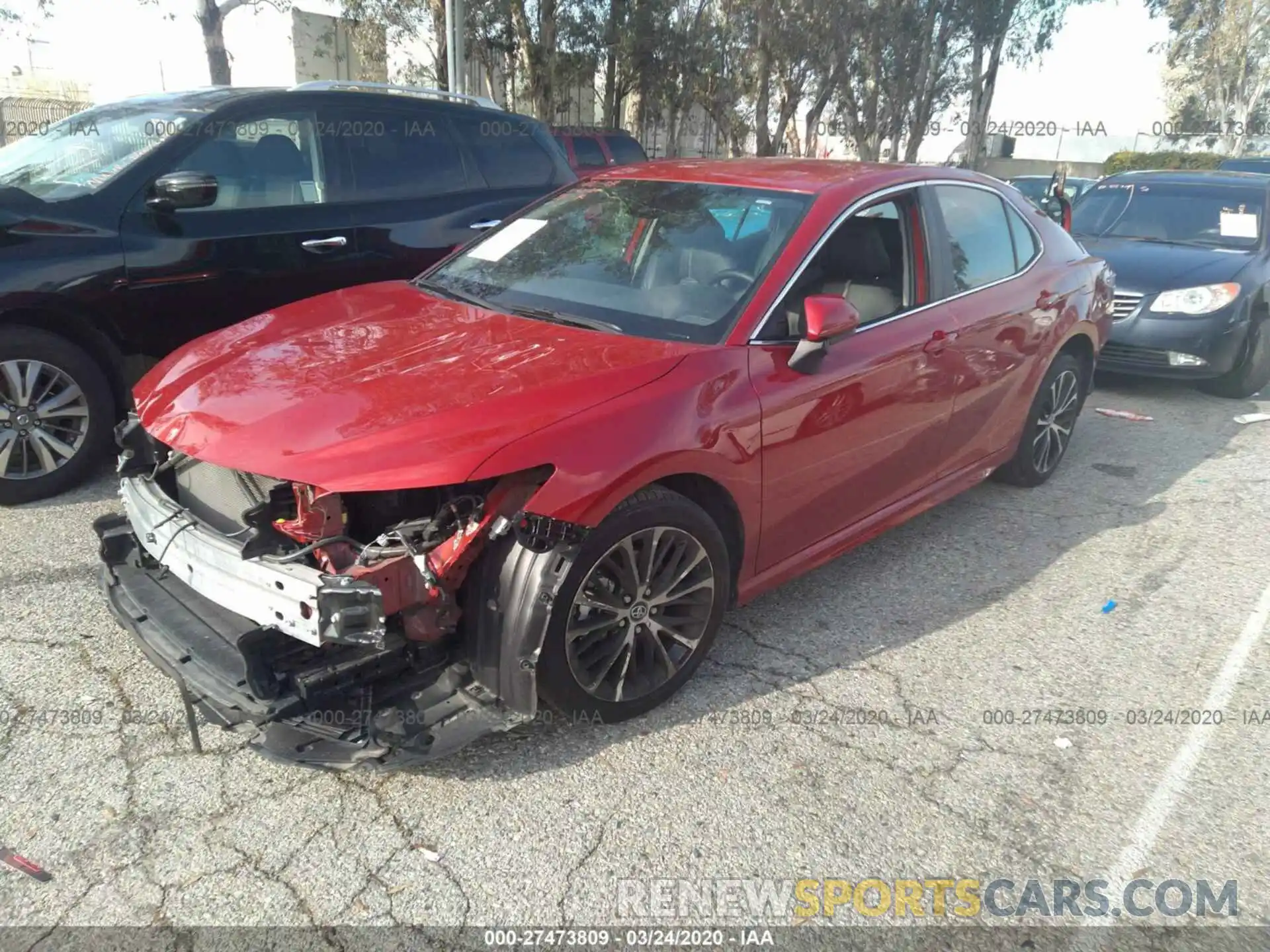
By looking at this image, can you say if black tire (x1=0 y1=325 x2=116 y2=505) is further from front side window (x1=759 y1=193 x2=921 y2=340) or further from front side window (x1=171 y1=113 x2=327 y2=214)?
front side window (x1=759 y1=193 x2=921 y2=340)

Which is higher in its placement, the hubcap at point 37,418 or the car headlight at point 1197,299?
the car headlight at point 1197,299

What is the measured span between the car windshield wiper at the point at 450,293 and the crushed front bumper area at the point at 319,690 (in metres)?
1.49

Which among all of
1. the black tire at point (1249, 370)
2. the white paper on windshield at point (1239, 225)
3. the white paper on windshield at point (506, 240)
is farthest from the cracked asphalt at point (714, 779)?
the white paper on windshield at point (1239, 225)

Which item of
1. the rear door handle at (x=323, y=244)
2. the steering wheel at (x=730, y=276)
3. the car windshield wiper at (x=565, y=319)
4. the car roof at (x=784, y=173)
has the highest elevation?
the car roof at (x=784, y=173)

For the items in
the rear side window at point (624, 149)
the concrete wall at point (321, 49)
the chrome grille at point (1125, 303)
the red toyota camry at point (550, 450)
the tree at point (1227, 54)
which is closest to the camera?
the red toyota camry at point (550, 450)

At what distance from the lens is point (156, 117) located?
4.97m

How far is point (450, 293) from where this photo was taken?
3848 millimetres

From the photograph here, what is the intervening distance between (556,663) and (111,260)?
3253 mm

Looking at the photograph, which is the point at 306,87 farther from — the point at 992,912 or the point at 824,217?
the point at 992,912

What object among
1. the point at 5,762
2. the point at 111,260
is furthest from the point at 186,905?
the point at 111,260

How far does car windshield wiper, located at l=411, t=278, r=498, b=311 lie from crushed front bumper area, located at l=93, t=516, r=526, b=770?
1.49 metres

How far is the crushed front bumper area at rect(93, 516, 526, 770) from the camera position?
2488 millimetres

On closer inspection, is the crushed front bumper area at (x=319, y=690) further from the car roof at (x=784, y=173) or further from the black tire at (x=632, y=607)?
the car roof at (x=784, y=173)

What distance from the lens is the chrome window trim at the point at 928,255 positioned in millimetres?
3303
